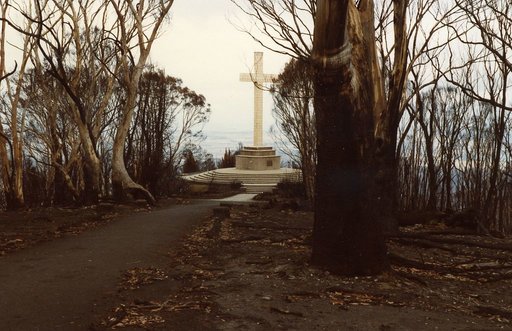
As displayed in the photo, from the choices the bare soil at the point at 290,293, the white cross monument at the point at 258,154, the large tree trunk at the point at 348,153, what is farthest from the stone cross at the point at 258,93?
the large tree trunk at the point at 348,153

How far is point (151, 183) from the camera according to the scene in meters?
20.6

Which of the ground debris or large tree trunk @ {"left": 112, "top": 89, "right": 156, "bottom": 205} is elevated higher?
large tree trunk @ {"left": 112, "top": 89, "right": 156, "bottom": 205}

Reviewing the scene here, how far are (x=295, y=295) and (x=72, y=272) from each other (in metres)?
2.99

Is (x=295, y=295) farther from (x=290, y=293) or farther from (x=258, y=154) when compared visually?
(x=258, y=154)

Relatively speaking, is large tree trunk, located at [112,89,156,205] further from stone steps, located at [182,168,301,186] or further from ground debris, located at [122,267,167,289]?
stone steps, located at [182,168,301,186]

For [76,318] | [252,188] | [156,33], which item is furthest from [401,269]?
[252,188]

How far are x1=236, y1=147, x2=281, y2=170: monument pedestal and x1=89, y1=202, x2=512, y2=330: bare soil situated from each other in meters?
30.0

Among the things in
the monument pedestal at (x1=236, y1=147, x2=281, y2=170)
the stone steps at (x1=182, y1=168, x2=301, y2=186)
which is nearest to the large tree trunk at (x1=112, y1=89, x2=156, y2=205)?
the stone steps at (x1=182, y1=168, x2=301, y2=186)

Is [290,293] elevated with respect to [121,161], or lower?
lower

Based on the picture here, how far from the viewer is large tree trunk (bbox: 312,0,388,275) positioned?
19.5ft

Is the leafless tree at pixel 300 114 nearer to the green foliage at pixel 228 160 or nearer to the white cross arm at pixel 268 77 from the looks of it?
the white cross arm at pixel 268 77

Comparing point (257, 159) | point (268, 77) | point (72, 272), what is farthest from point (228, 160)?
point (72, 272)

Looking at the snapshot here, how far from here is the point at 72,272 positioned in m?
6.29

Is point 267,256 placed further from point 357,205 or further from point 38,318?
point 38,318
